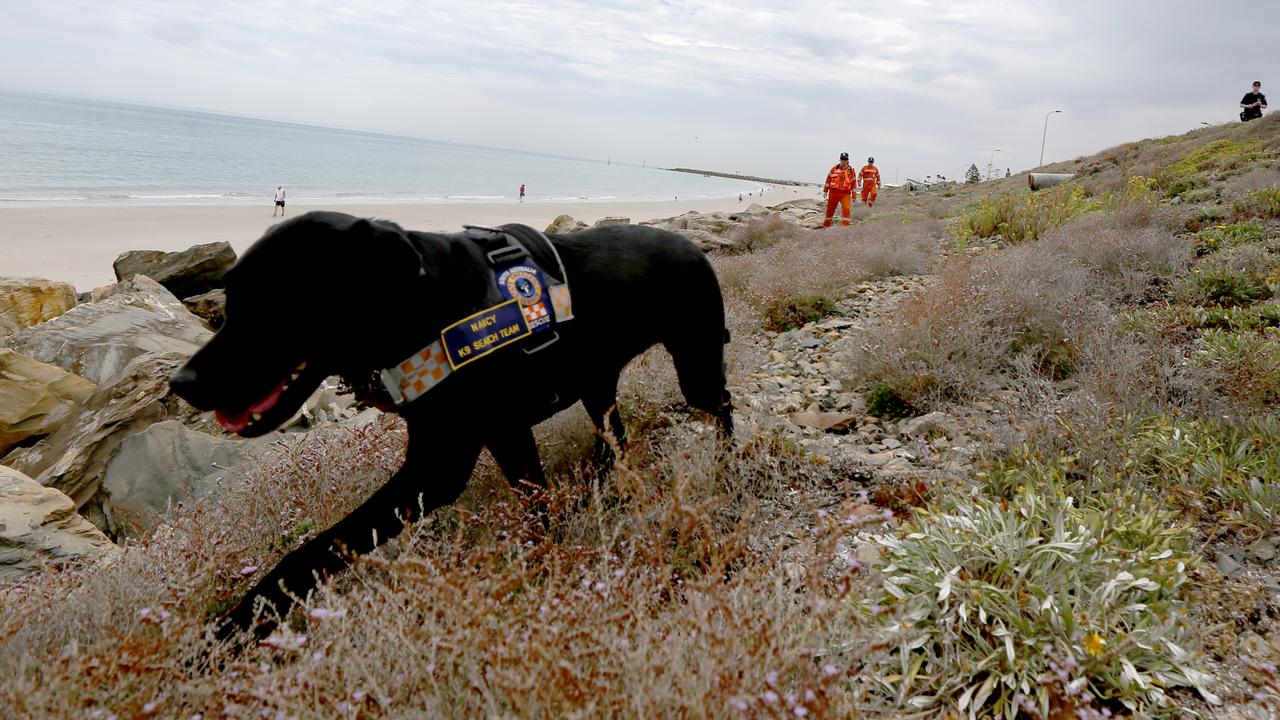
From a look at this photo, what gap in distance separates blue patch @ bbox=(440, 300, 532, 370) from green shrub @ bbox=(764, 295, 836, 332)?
14.7 ft

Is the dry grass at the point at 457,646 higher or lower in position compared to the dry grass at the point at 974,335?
lower

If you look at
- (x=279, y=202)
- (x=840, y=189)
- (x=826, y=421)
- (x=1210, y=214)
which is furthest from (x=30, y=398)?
(x=279, y=202)

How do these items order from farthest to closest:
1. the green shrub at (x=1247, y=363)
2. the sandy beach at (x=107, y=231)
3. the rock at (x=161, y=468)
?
1. the sandy beach at (x=107, y=231)
2. the rock at (x=161, y=468)
3. the green shrub at (x=1247, y=363)

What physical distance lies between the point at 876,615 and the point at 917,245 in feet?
28.3

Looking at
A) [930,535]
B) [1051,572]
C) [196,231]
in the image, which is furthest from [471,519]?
[196,231]

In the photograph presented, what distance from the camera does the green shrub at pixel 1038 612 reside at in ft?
6.18

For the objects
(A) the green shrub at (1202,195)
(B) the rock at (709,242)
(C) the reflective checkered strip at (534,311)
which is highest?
(A) the green shrub at (1202,195)

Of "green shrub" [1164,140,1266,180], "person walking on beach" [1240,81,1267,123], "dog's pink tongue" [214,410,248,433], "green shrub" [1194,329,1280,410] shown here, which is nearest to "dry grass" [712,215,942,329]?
"green shrub" [1194,329,1280,410]

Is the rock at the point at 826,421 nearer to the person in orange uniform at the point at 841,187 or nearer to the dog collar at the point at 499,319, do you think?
the dog collar at the point at 499,319

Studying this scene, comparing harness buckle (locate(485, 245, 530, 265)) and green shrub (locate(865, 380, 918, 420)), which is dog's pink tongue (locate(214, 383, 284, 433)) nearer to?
harness buckle (locate(485, 245, 530, 265))

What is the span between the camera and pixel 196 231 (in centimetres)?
1908

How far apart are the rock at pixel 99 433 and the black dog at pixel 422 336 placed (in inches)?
99.3

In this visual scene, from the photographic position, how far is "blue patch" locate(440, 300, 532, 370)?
7.11 ft

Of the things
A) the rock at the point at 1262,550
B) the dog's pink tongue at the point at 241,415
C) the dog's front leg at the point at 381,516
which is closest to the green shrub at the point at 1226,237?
the rock at the point at 1262,550
